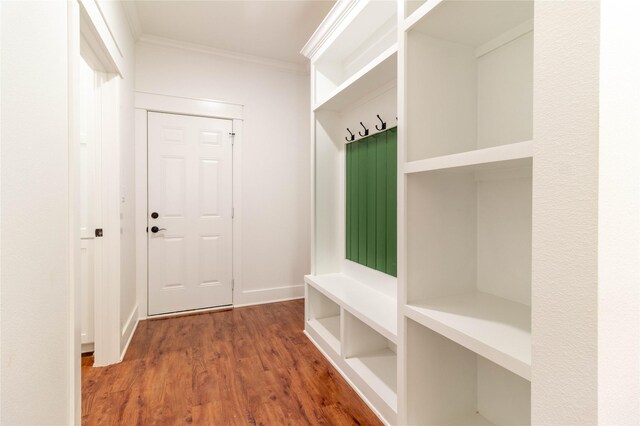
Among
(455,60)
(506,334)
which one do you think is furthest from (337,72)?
(506,334)

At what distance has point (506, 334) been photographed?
1100 millimetres

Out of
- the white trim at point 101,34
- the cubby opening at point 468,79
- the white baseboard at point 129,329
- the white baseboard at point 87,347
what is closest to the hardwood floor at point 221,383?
the white baseboard at point 129,329

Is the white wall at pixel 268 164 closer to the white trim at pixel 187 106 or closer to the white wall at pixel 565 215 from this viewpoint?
the white trim at pixel 187 106

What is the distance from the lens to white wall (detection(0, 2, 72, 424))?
850mm

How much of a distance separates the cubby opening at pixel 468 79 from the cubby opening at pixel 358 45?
382 millimetres

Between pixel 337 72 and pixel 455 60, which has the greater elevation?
pixel 337 72

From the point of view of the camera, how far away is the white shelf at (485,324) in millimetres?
990

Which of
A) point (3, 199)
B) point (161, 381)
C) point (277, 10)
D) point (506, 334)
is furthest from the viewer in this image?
point (277, 10)

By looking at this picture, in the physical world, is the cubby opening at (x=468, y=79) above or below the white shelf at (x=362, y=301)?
above

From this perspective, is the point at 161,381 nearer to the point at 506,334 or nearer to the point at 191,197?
the point at 191,197

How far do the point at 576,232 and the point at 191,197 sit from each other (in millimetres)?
3179

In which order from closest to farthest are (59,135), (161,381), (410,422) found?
(59,135), (410,422), (161,381)
